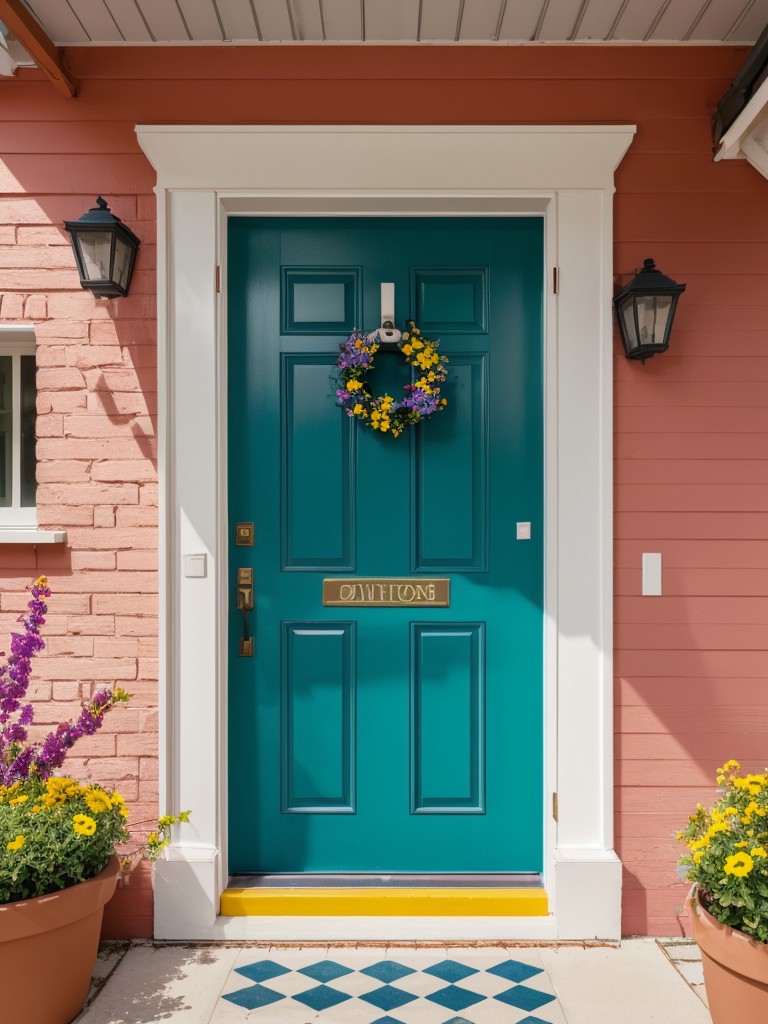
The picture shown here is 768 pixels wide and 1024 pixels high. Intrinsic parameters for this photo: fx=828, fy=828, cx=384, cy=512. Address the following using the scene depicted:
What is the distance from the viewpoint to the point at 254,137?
2.53 m

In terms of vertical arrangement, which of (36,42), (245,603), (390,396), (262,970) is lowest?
(262,970)

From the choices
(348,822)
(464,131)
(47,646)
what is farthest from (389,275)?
(348,822)

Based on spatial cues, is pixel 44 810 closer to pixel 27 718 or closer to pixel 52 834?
pixel 52 834

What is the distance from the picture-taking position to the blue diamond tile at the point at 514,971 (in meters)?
2.31

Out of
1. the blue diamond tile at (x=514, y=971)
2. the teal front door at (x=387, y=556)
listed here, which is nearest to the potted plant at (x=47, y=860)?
the teal front door at (x=387, y=556)

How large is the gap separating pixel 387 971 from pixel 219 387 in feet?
5.85

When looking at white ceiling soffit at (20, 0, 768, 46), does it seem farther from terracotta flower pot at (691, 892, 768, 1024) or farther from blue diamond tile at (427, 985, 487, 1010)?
blue diamond tile at (427, 985, 487, 1010)

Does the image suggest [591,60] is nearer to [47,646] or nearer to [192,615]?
[192,615]

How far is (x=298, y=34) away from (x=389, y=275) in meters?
0.75

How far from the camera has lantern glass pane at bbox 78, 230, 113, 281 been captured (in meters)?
2.42

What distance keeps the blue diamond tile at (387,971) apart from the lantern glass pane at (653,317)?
194 centimetres

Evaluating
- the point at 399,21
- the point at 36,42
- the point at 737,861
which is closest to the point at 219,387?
the point at 36,42

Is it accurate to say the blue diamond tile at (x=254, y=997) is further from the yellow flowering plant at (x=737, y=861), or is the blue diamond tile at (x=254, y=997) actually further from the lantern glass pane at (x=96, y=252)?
the lantern glass pane at (x=96, y=252)

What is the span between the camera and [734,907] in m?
1.94
